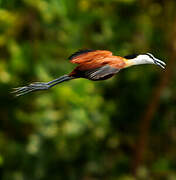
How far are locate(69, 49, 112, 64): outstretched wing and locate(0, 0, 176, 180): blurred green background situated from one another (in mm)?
1597

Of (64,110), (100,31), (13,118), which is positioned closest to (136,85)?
(100,31)

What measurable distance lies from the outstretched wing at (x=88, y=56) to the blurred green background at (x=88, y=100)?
1597mm

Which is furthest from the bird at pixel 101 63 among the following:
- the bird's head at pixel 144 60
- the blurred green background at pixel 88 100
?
the blurred green background at pixel 88 100

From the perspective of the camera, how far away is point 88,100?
237 cm

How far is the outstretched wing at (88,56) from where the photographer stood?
0.53 meters

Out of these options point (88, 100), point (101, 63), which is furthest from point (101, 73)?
point (88, 100)

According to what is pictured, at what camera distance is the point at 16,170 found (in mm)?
2762

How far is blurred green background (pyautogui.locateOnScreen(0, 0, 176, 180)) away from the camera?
2.44 m

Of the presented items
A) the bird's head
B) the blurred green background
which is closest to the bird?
the bird's head

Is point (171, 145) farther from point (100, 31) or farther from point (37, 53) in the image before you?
point (37, 53)

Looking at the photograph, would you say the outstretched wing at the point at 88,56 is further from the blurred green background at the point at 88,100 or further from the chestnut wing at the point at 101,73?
the blurred green background at the point at 88,100

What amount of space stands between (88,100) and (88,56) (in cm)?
183

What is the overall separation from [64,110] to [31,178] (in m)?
0.62

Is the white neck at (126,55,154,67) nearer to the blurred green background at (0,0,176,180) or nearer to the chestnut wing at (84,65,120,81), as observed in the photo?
the chestnut wing at (84,65,120,81)
